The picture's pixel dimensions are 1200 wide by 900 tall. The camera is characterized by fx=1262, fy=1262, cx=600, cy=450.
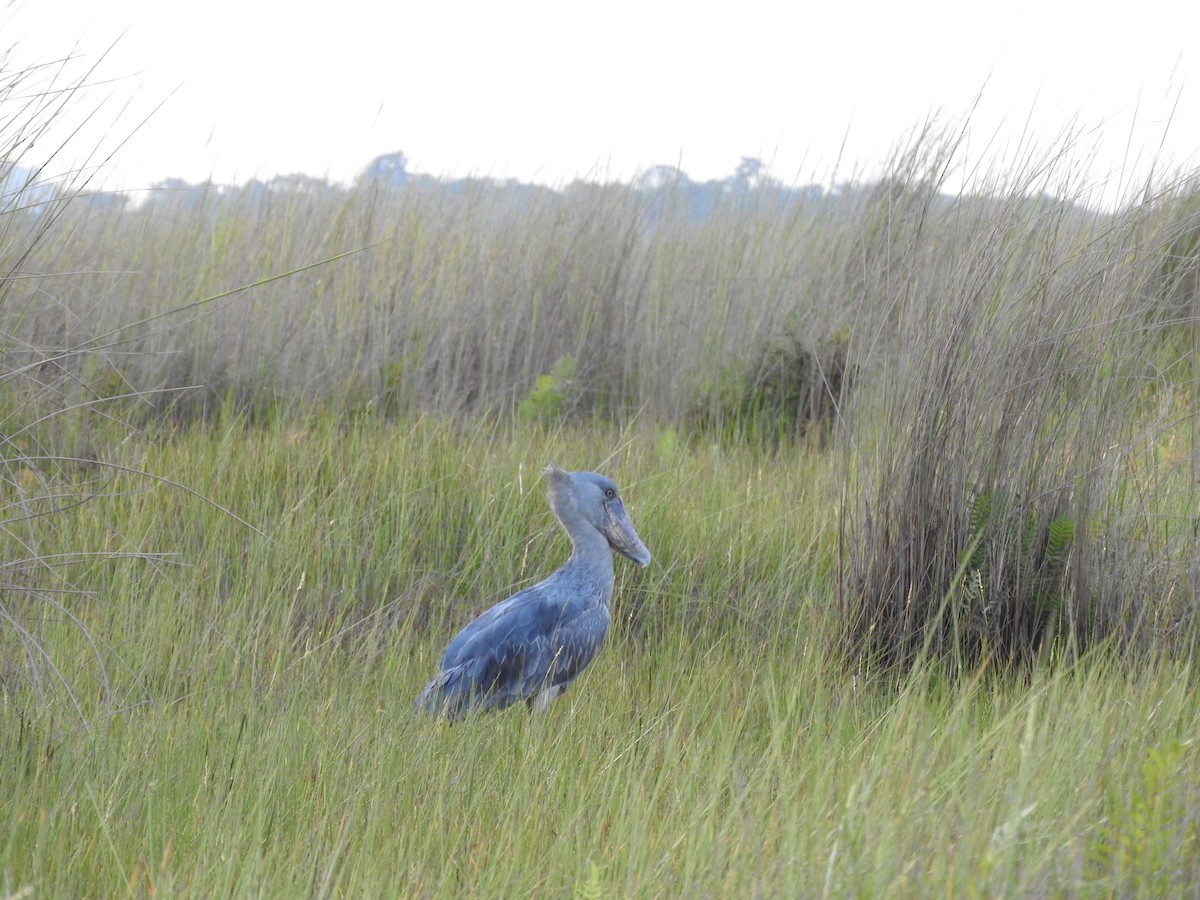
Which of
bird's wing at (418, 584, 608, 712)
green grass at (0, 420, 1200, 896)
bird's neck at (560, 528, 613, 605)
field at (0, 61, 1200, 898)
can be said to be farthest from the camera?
bird's neck at (560, 528, 613, 605)

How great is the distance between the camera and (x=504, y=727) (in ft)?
10.1

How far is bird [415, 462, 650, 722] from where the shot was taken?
330 cm

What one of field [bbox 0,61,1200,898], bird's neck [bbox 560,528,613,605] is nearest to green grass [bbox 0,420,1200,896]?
field [bbox 0,61,1200,898]

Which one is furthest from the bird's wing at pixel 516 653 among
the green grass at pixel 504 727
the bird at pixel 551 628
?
the green grass at pixel 504 727

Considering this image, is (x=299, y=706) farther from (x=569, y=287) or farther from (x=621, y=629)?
(x=569, y=287)

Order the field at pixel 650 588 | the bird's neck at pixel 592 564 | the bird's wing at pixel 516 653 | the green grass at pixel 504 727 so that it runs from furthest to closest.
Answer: the bird's neck at pixel 592 564 → the bird's wing at pixel 516 653 → the field at pixel 650 588 → the green grass at pixel 504 727

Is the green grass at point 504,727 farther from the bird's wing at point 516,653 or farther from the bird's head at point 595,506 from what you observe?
the bird's head at point 595,506

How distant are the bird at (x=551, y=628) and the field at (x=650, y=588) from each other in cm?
12

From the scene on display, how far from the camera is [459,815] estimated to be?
2.60 meters

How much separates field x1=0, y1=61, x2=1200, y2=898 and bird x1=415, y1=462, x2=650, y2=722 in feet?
0.41

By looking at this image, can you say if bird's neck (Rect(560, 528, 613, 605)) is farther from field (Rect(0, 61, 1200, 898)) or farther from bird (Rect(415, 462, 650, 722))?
field (Rect(0, 61, 1200, 898))

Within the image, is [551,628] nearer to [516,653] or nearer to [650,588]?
[516,653]

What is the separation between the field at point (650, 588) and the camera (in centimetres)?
227

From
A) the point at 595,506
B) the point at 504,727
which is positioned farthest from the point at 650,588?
the point at 504,727
